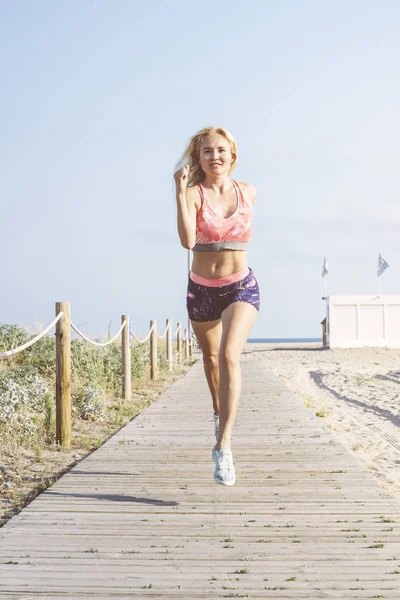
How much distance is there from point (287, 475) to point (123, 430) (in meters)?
2.81

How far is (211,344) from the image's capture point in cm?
464

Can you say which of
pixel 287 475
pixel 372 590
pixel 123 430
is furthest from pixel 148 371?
pixel 372 590

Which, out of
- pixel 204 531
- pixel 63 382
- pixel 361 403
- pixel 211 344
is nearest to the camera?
pixel 204 531

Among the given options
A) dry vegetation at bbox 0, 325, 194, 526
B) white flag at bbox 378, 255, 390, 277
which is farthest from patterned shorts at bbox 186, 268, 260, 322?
white flag at bbox 378, 255, 390, 277

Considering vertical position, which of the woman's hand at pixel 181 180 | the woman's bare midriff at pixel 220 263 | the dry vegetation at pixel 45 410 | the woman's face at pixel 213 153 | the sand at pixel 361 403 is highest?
the woman's face at pixel 213 153

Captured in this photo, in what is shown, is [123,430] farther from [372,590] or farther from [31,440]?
[372,590]

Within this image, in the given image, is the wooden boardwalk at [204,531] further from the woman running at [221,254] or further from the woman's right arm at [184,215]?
the woman's right arm at [184,215]

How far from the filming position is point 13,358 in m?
11.4

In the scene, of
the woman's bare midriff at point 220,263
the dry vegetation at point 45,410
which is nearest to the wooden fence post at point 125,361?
the dry vegetation at point 45,410

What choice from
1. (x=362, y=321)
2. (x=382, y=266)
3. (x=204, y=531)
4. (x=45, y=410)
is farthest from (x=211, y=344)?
(x=382, y=266)

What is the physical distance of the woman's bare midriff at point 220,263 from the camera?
4.30 meters

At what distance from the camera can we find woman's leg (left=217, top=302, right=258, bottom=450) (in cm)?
410

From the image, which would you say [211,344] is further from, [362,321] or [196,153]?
[362,321]

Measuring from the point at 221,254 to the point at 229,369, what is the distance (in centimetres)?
72
